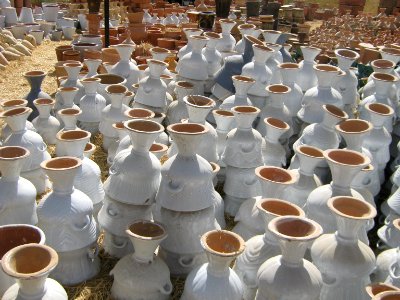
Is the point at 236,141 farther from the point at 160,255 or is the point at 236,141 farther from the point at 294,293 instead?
the point at 294,293

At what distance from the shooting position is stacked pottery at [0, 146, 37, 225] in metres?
2.54

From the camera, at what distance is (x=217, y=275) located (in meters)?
2.20

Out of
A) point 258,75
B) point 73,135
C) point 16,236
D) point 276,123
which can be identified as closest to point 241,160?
point 276,123

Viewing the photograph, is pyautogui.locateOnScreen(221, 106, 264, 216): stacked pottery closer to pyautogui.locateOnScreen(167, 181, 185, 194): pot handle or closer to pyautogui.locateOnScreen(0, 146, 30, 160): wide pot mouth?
pyautogui.locateOnScreen(167, 181, 185, 194): pot handle

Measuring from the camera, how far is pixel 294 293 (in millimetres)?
2020

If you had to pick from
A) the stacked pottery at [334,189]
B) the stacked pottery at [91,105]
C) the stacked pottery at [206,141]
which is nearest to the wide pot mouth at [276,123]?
the stacked pottery at [206,141]

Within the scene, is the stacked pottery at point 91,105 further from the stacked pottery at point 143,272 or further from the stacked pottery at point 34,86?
the stacked pottery at point 143,272

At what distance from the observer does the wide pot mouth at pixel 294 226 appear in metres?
2.07

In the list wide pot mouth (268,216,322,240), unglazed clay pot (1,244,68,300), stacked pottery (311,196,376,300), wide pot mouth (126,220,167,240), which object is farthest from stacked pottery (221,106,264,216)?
unglazed clay pot (1,244,68,300)

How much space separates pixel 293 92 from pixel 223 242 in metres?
2.28

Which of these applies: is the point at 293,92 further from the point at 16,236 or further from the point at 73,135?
the point at 16,236

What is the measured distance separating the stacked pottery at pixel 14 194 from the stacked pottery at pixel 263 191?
4.06 feet

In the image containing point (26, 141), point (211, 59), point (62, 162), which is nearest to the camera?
point (62, 162)

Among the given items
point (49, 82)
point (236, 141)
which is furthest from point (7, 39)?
point (236, 141)
